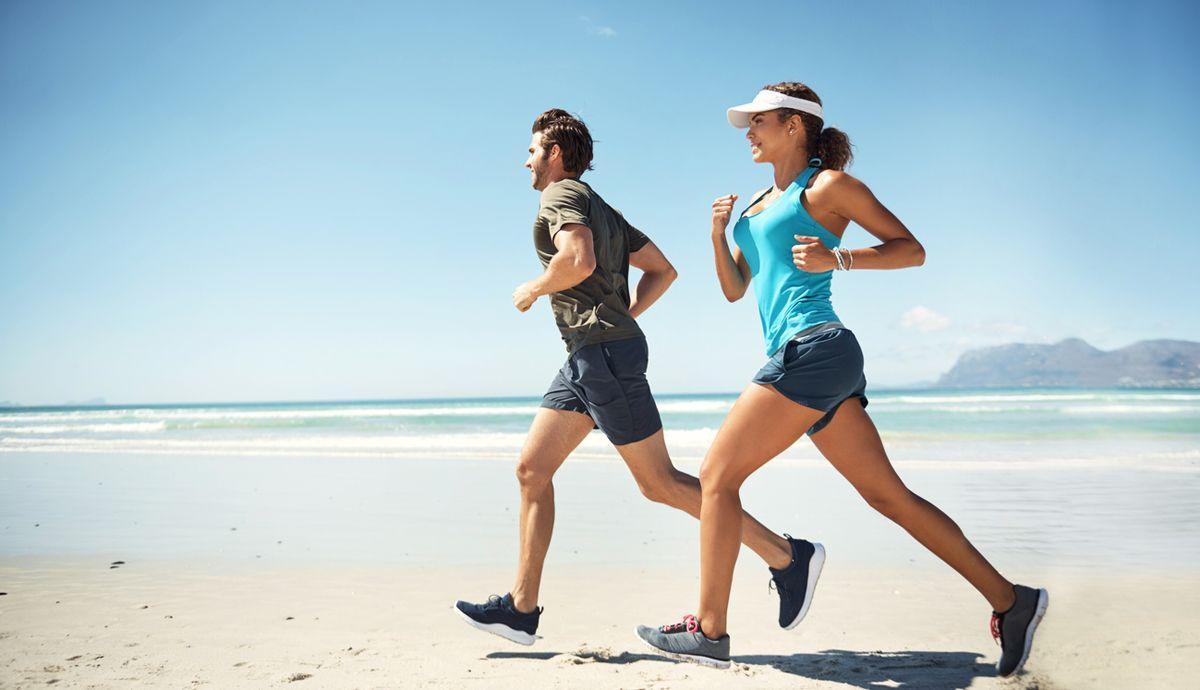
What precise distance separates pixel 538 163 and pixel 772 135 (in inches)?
37.3

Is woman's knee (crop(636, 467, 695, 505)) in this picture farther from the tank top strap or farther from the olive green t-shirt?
the tank top strap

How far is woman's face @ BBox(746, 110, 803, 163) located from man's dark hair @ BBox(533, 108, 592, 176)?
72 cm

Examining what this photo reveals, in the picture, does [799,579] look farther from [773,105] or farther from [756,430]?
[773,105]

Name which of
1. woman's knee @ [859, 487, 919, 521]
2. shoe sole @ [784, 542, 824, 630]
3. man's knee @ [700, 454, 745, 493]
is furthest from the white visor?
shoe sole @ [784, 542, 824, 630]

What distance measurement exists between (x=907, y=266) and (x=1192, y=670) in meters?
1.74

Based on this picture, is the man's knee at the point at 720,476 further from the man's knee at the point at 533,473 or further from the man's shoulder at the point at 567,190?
the man's shoulder at the point at 567,190

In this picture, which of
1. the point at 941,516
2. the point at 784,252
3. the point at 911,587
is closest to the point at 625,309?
the point at 784,252

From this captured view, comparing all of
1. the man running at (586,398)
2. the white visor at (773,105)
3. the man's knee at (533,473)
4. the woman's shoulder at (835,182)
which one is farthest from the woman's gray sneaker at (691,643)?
the white visor at (773,105)

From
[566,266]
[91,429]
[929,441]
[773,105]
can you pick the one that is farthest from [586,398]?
[91,429]

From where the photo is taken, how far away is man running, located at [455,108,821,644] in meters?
2.76

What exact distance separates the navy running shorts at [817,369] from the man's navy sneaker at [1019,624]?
0.91m

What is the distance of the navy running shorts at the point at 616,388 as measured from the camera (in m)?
2.79

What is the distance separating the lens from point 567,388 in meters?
2.93

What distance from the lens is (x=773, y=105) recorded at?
2.58 metres
